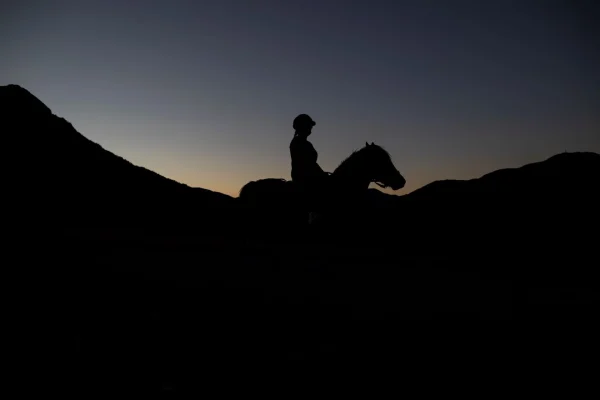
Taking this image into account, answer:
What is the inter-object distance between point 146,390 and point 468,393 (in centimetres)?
137

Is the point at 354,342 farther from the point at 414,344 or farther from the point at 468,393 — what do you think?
the point at 468,393

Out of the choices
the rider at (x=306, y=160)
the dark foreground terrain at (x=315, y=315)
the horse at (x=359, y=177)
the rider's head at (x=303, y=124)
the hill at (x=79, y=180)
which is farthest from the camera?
the hill at (x=79, y=180)

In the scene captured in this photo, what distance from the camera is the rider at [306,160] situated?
6.60 m

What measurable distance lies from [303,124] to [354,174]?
1422 mm

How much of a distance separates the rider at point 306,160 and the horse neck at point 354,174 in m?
0.34

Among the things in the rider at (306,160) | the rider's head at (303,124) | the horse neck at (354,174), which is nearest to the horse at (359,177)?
the horse neck at (354,174)

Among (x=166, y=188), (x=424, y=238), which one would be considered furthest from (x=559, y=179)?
(x=166, y=188)

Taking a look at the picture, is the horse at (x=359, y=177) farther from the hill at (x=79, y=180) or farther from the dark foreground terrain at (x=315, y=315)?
the hill at (x=79, y=180)

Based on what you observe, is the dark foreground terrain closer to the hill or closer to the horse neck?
the horse neck

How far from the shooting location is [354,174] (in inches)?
254

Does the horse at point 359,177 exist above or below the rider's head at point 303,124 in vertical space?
below


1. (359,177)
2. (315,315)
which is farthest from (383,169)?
(315,315)

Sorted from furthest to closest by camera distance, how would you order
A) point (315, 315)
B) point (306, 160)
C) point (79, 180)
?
point (79, 180) < point (306, 160) < point (315, 315)

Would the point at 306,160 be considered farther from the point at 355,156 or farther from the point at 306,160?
the point at 355,156
